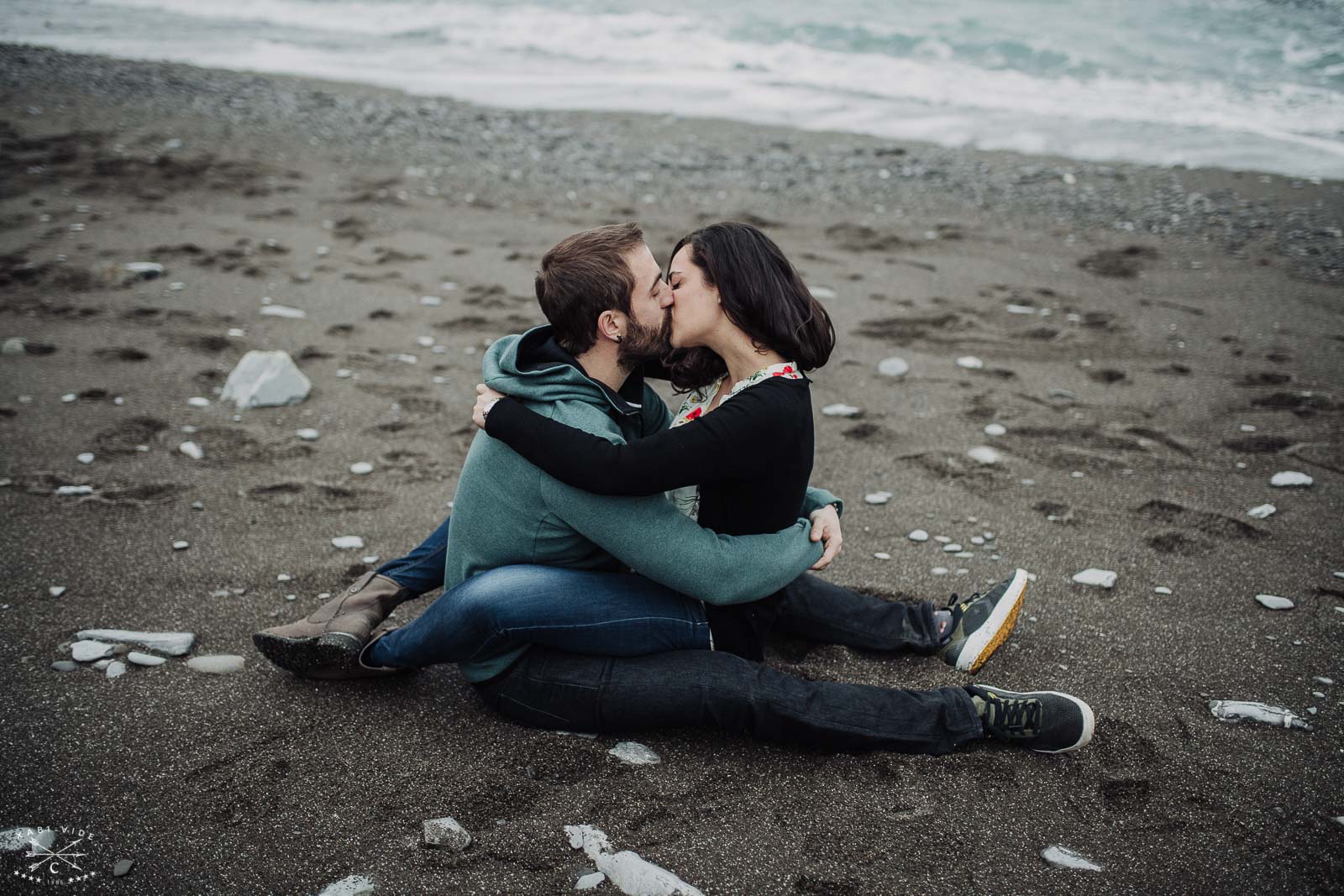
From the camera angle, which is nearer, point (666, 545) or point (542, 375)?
point (666, 545)

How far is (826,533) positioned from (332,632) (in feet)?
5.06

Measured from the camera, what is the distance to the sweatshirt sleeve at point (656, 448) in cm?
242

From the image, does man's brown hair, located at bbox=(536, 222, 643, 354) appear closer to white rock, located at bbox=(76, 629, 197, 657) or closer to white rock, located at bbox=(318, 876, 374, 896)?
white rock, located at bbox=(318, 876, 374, 896)

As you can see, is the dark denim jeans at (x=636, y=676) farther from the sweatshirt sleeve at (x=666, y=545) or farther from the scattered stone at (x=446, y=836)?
the scattered stone at (x=446, y=836)

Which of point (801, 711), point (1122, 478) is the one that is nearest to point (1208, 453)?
point (1122, 478)

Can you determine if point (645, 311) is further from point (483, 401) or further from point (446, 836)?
point (446, 836)

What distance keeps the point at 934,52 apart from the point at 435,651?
1899 centimetres

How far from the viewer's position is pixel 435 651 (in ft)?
8.85

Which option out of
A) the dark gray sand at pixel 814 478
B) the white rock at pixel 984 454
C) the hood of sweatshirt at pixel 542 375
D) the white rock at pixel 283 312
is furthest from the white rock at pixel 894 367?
the white rock at pixel 283 312

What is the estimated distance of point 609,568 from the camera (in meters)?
2.80

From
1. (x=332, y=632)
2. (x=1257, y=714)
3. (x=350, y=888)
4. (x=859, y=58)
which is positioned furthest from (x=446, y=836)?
(x=859, y=58)

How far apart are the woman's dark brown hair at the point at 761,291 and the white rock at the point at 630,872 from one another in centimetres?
145

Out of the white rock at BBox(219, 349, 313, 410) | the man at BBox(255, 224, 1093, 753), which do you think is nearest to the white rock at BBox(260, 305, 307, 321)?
the white rock at BBox(219, 349, 313, 410)

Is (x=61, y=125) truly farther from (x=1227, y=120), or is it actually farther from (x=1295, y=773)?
(x=1227, y=120)
